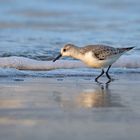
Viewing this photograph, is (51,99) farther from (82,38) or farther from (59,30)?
(59,30)

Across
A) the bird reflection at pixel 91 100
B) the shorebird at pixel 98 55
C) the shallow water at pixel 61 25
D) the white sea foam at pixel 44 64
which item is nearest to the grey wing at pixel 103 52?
the shorebird at pixel 98 55

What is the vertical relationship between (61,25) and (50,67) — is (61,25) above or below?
above

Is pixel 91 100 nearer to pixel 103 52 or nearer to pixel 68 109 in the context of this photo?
pixel 68 109

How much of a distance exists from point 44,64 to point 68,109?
4046mm

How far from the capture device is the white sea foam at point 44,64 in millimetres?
11039

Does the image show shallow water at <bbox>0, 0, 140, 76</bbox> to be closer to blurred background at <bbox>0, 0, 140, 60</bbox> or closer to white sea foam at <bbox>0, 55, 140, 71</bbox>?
blurred background at <bbox>0, 0, 140, 60</bbox>

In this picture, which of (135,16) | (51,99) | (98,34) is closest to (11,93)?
(51,99)

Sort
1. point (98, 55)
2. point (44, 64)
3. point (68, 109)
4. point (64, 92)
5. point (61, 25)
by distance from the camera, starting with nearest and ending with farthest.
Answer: point (68, 109)
point (64, 92)
point (98, 55)
point (44, 64)
point (61, 25)

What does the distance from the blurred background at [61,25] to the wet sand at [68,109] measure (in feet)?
10.1

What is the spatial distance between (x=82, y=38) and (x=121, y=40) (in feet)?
3.21

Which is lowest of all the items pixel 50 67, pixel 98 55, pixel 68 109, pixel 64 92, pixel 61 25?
pixel 68 109

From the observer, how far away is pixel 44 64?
1129 cm

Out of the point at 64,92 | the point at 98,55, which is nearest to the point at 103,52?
the point at 98,55

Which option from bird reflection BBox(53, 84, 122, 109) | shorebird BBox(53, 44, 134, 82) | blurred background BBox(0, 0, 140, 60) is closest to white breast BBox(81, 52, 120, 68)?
shorebird BBox(53, 44, 134, 82)
